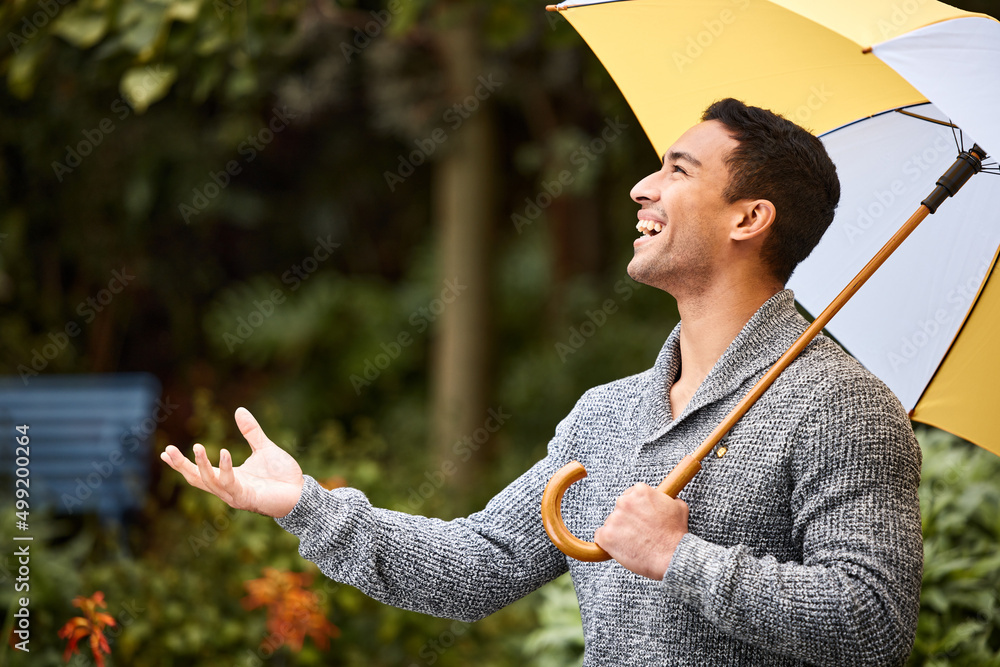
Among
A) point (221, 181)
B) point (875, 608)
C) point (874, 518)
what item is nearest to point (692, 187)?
point (874, 518)

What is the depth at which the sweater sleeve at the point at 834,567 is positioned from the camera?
58.6 inches

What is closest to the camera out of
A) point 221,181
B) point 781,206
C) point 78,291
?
point 781,206

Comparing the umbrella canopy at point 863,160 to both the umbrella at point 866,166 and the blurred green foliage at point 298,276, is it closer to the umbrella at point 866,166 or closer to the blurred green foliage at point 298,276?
the umbrella at point 866,166

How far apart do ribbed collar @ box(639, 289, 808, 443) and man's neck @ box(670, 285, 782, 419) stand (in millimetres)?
31

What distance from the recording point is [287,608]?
334 centimetres

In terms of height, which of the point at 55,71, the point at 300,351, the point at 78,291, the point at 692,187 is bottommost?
the point at 300,351

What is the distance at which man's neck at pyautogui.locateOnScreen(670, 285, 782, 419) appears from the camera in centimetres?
184

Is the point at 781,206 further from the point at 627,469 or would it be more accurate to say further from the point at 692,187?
the point at 627,469

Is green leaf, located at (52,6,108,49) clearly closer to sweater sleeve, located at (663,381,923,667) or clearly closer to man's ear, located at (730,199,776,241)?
man's ear, located at (730,199,776,241)

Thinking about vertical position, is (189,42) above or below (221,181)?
above

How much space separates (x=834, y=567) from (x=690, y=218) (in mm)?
660

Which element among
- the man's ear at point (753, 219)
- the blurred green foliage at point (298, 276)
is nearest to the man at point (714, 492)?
the man's ear at point (753, 219)

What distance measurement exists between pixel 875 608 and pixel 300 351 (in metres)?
8.02

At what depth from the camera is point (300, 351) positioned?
360 inches
